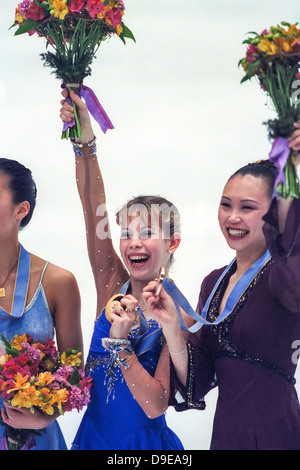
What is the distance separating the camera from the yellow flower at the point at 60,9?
12.0 ft

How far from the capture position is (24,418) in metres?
3.58

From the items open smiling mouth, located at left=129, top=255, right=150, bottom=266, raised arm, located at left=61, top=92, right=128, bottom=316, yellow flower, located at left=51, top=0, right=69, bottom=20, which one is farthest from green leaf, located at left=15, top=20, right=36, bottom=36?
open smiling mouth, located at left=129, top=255, right=150, bottom=266

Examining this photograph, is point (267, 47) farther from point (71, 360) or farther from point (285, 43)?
point (71, 360)

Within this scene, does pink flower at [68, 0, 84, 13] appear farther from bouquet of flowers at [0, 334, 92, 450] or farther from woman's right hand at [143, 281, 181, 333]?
bouquet of flowers at [0, 334, 92, 450]

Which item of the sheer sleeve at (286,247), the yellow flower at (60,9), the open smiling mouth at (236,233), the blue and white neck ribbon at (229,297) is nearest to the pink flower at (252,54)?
the sheer sleeve at (286,247)

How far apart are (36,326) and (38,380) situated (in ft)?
1.00

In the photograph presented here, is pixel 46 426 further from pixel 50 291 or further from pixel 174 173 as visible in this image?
pixel 174 173

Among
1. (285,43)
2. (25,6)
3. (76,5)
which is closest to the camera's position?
(285,43)

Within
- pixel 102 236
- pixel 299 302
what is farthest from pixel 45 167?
pixel 299 302

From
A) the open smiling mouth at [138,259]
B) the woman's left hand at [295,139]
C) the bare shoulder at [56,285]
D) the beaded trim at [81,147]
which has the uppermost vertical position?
Answer: the beaded trim at [81,147]

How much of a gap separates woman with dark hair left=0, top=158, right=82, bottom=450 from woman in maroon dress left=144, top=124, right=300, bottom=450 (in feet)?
1.87

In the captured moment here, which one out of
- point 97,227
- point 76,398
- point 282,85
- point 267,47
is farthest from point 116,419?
point 267,47

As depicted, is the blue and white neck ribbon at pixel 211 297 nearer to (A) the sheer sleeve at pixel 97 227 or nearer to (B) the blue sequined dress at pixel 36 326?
(A) the sheer sleeve at pixel 97 227

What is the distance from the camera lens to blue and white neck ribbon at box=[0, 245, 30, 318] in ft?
12.3
